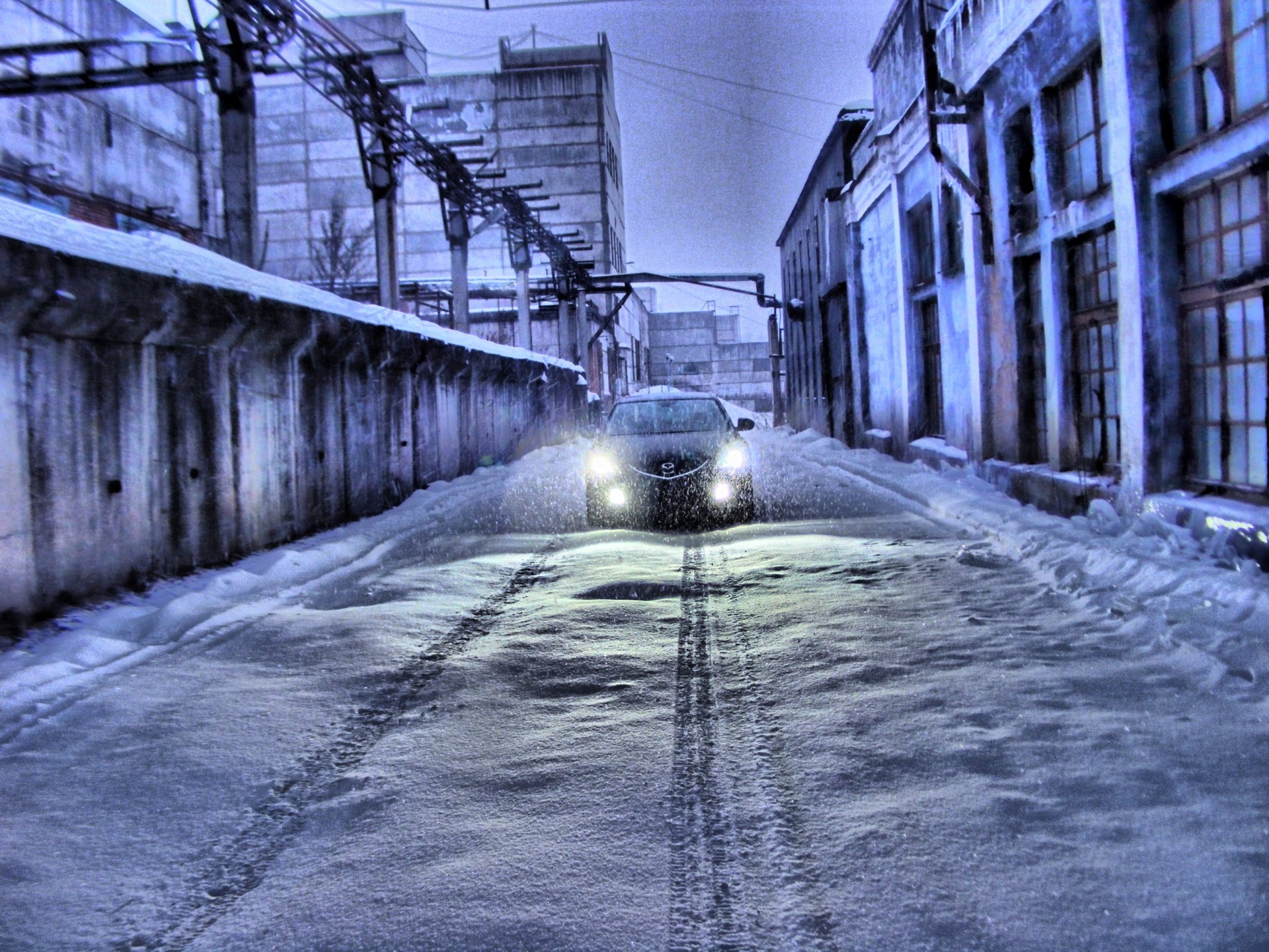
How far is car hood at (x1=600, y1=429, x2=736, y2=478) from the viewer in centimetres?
960

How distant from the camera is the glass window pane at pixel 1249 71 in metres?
6.36

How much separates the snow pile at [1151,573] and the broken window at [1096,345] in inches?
36.0

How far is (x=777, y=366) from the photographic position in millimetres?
43500

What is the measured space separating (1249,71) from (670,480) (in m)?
5.62

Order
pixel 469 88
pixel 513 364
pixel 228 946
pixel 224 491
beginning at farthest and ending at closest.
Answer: pixel 469 88 → pixel 513 364 → pixel 224 491 → pixel 228 946

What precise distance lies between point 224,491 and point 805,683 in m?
5.47

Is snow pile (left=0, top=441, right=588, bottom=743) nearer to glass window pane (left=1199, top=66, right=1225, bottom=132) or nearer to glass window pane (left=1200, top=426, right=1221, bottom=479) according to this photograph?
glass window pane (left=1200, top=426, right=1221, bottom=479)

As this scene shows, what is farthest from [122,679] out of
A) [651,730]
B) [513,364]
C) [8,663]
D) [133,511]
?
[513,364]

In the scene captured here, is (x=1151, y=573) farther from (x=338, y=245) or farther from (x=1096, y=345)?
(x=338, y=245)

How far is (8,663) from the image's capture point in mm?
4855

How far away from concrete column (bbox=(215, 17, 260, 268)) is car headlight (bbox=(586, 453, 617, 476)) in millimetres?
6917

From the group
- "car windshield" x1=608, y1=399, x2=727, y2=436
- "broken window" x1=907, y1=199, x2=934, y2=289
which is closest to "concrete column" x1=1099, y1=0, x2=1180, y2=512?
"car windshield" x1=608, y1=399, x2=727, y2=436

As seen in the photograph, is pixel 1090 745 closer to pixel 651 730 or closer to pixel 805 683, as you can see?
pixel 805 683

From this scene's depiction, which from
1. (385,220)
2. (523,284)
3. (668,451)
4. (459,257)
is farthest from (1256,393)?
(523,284)
